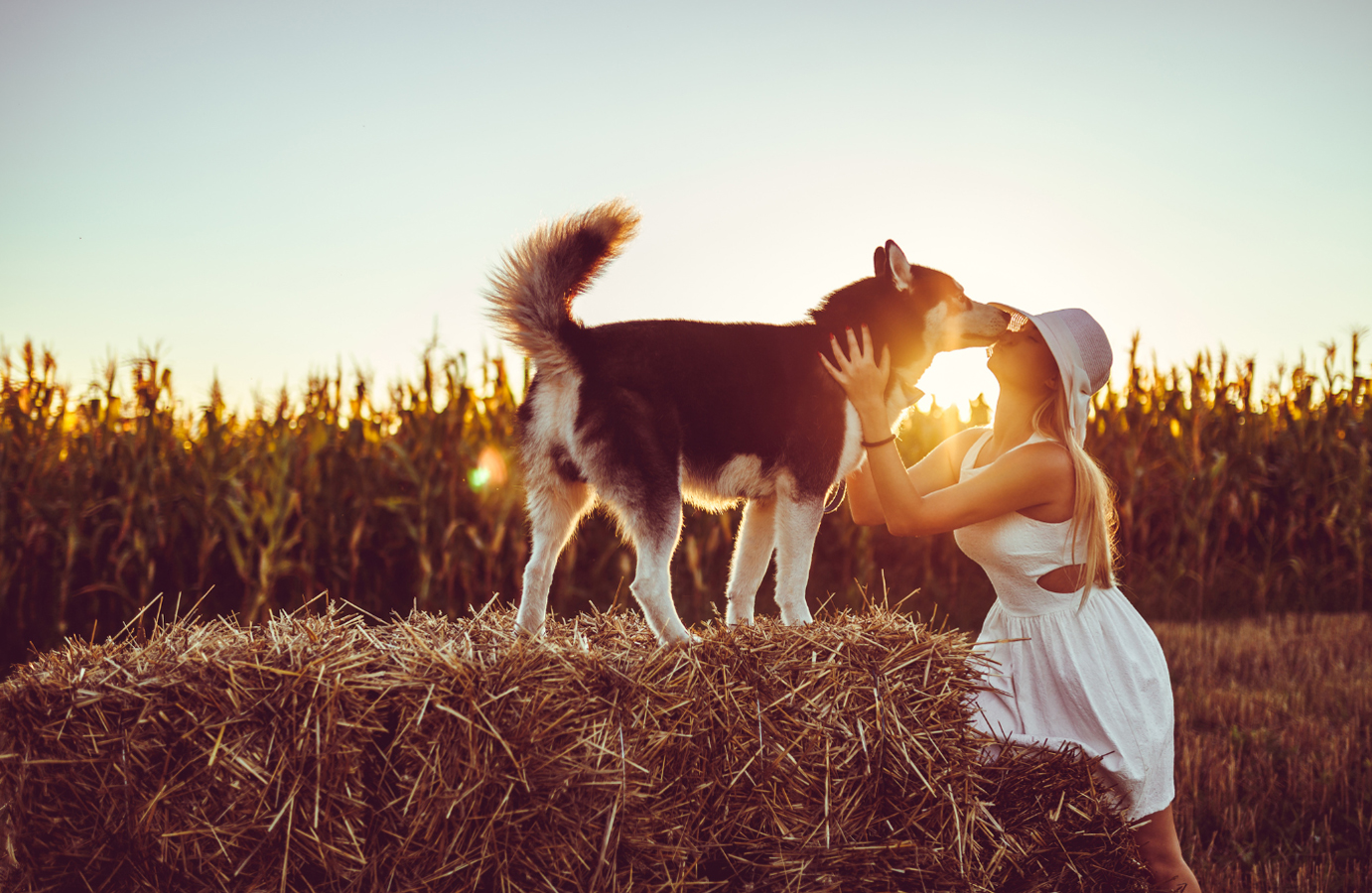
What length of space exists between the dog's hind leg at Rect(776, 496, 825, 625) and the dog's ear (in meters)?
1.13

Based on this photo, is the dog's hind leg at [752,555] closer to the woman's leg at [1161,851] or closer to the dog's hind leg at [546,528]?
the dog's hind leg at [546,528]

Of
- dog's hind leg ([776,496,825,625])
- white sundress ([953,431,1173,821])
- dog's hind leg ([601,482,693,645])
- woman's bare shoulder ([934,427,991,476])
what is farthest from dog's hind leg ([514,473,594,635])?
woman's bare shoulder ([934,427,991,476])

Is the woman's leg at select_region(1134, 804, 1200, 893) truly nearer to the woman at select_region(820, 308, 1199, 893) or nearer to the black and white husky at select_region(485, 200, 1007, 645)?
the woman at select_region(820, 308, 1199, 893)

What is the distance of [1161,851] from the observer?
9.36ft

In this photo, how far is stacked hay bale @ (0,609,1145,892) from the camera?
215cm

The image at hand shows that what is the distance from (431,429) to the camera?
732 centimetres

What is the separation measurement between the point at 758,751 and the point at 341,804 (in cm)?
113

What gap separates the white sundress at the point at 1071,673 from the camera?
111 inches

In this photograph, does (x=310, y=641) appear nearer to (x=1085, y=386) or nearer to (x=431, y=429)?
(x=1085, y=386)

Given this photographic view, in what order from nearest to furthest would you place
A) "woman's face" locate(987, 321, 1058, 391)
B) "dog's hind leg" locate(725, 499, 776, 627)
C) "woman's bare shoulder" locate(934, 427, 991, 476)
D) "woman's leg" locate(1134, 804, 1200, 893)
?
"woman's leg" locate(1134, 804, 1200, 893), "woman's face" locate(987, 321, 1058, 391), "dog's hind leg" locate(725, 499, 776, 627), "woman's bare shoulder" locate(934, 427, 991, 476)

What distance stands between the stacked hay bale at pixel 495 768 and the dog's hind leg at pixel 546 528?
2.22 feet

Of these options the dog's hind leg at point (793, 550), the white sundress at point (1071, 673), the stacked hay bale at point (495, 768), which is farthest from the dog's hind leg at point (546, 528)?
the white sundress at point (1071, 673)

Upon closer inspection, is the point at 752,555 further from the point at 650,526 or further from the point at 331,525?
the point at 331,525

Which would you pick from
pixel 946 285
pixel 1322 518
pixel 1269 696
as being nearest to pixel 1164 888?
pixel 946 285
